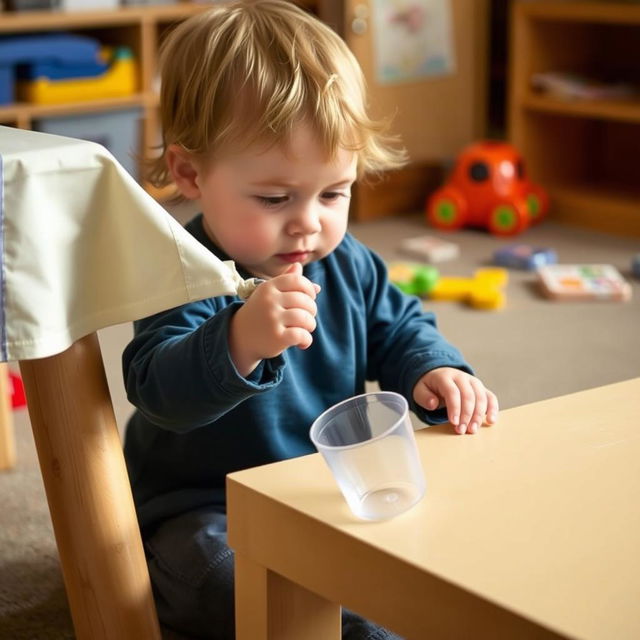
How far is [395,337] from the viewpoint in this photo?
44.0 inches

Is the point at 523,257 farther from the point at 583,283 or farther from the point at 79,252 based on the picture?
the point at 79,252

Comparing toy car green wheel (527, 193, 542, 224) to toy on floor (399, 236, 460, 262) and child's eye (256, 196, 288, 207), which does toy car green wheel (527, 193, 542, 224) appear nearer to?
toy on floor (399, 236, 460, 262)

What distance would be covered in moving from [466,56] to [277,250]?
217 centimetres

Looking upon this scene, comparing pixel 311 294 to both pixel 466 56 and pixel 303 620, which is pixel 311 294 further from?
pixel 466 56

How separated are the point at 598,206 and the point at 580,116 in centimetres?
40

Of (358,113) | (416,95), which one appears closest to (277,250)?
(358,113)

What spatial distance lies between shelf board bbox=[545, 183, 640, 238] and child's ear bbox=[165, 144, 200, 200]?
1.85 m

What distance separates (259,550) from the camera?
2.56 ft

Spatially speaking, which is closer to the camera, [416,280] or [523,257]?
[416,280]

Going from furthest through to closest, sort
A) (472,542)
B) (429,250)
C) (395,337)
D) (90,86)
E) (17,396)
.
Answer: (90,86), (429,250), (17,396), (395,337), (472,542)

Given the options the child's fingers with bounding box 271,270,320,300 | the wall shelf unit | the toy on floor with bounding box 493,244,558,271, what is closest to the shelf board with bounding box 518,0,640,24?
the wall shelf unit

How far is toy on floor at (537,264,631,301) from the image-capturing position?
219cm

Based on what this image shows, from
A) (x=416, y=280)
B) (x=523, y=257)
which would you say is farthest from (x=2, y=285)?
(x=523, y=257)

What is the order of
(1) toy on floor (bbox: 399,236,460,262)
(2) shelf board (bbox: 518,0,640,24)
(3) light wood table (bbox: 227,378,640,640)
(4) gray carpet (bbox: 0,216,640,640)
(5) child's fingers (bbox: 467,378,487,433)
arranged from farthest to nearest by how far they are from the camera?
(2) shelf board (bbox: 518,0,640,24), (1) toy on floor (bbox: 399,236,460,262), (4) gray carpet (bbox: 0,216,640,640), (5) child's fingers (bbox: 467,378,487,433), (3) light wood table (bbox: 227,378,640,640)
